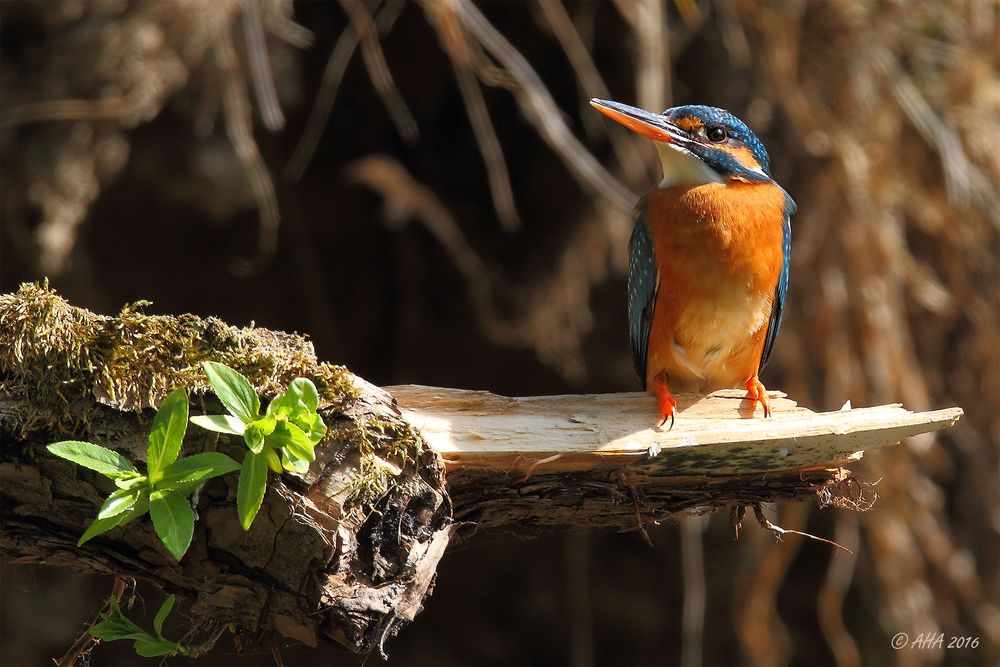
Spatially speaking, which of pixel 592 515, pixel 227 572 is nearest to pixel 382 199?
pixel 592 515

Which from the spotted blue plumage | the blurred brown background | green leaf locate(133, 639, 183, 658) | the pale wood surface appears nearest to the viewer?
green leaf locate(133, 639, 183, 658)

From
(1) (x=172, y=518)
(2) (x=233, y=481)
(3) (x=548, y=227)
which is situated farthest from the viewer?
(3) (x=548, y=227)

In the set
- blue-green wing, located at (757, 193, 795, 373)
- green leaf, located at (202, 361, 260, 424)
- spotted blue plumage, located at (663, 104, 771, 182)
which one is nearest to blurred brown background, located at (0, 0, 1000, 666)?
spotted blue plumage, located at (663, 104, 771, 182)

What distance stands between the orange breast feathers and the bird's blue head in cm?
8

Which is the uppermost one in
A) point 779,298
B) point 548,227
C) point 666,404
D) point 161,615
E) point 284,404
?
point 284,404

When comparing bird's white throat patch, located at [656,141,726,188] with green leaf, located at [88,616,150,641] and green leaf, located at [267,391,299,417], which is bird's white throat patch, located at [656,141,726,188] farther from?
green leaf, located at [88,616,150,641]

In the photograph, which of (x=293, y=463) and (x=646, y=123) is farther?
(x=646, y=123)

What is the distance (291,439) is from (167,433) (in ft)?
0.62

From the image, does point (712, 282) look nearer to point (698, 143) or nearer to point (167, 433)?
point (698, 143)

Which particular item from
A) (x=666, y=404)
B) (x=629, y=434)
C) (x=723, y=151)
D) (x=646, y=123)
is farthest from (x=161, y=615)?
(x=723, y=151)

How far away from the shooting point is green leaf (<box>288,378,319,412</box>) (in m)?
1.60

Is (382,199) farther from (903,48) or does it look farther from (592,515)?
(592,515)

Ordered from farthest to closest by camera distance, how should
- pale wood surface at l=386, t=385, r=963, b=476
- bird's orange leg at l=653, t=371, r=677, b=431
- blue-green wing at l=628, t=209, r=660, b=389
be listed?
1. blue-green wing at l=628, t=209, r=660, b=389
2. bird's orange leg at l=653, t=371, r=677, b=431
3. pale wood surface at l=386, t=385, r=963, b=476

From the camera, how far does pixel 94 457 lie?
5.15ft
